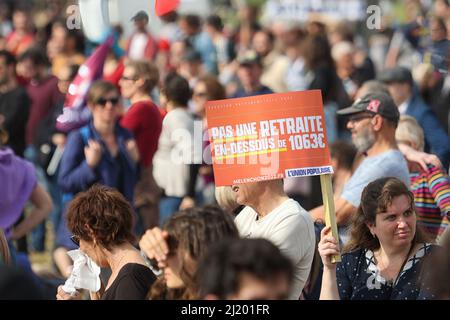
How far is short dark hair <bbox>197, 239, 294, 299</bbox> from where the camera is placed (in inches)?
144

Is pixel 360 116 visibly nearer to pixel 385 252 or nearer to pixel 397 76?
pixel 385 252

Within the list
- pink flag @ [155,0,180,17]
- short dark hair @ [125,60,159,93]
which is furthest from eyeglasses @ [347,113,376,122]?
short dark hair @ [125,60,159,93]

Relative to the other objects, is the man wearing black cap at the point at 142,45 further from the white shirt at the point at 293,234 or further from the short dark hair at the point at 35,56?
the white shirt at the point at 293,234

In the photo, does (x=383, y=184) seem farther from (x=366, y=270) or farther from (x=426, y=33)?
(x=426, y=33)

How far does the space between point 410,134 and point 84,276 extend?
3.02 meters

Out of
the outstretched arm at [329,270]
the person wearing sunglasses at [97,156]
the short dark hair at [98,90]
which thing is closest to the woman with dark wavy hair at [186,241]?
the outstretched arm at [329,270]

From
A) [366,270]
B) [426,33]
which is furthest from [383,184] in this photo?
[426,33]

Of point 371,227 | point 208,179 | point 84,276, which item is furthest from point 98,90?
point 371,227

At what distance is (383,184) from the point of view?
5.54 m

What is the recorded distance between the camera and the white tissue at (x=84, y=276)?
5.32m

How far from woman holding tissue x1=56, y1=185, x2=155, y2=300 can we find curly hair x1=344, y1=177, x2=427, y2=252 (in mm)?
1176

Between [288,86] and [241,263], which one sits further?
[288,86]
